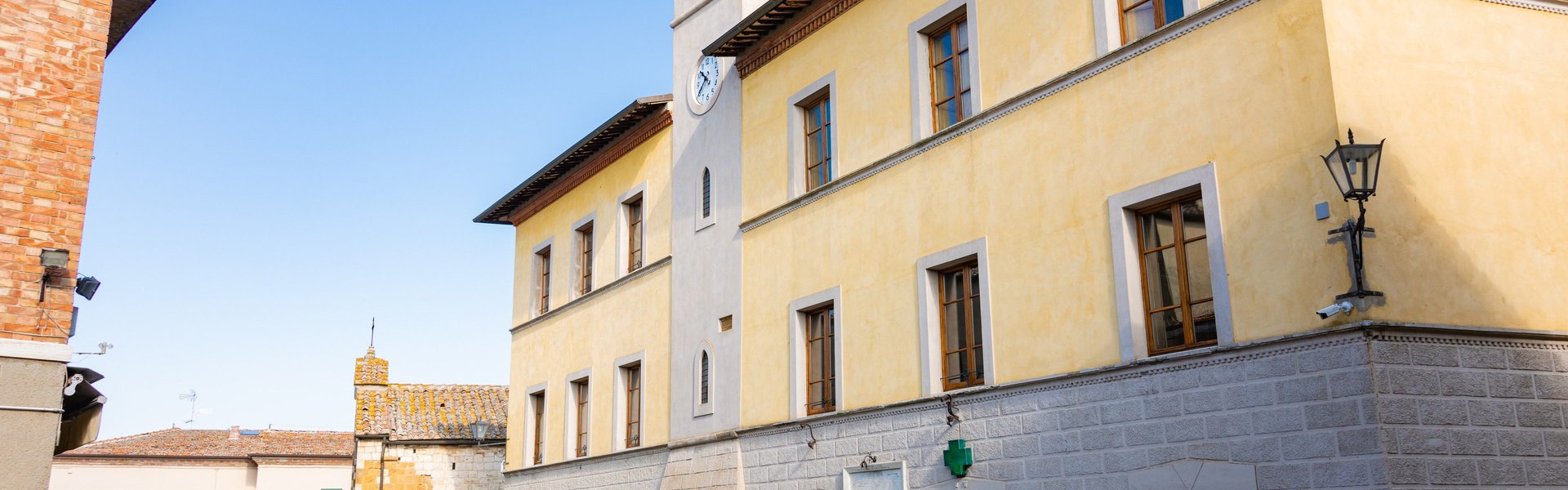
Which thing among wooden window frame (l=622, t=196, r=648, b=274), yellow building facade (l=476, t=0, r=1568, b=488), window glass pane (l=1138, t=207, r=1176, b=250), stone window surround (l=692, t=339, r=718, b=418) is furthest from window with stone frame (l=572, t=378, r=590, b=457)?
window glass pane (l=1138, t=207, r=1176, b=250)

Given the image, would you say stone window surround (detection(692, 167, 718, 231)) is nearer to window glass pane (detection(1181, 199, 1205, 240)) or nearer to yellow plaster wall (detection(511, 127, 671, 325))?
yellow plaster wall (detection(511, 127, 671, 325))

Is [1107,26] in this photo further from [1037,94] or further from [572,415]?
[572,415]

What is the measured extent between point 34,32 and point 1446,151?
10926 millimetres

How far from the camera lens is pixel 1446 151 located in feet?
30.5

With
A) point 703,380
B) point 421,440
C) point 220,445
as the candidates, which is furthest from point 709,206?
point 220,445

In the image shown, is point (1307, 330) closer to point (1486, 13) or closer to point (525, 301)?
point (1486, 13)

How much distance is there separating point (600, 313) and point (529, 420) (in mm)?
3071

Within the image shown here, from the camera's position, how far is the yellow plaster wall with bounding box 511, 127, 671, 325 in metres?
18.8

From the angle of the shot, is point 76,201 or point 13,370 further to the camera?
point 76,201

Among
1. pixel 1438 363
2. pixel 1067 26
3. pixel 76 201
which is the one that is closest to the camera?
pixel 1438 363

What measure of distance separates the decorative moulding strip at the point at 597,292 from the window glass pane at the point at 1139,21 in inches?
340

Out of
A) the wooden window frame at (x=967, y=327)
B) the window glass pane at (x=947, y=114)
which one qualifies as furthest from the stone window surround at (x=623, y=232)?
the wooden window frame at (x=967, y=327)

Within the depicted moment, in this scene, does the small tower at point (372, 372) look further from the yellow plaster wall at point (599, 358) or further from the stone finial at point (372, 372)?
the yellow plaster wall at point (599, 358)

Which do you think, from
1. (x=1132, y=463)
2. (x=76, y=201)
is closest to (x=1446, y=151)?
(x=1132, y=463)
